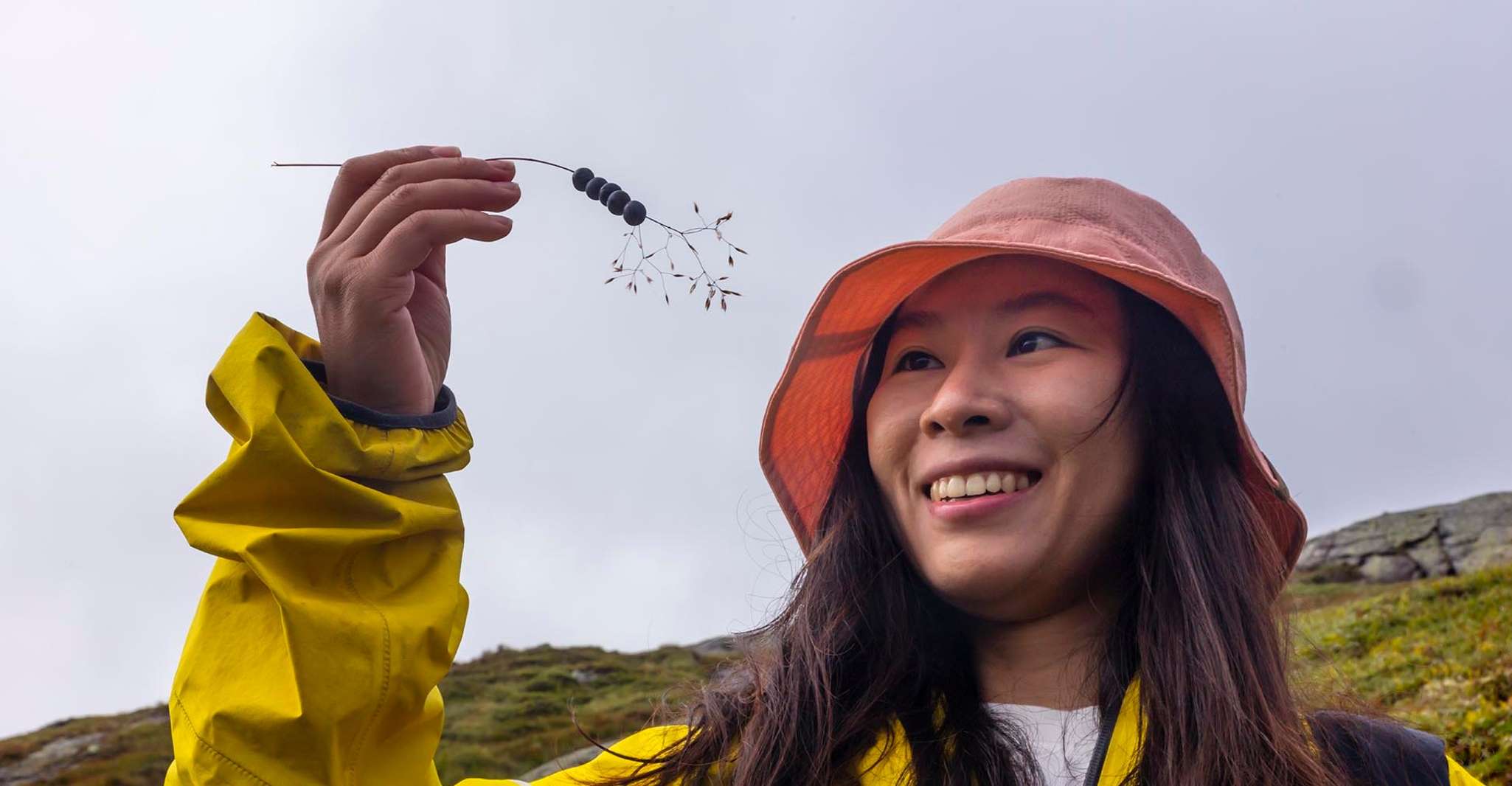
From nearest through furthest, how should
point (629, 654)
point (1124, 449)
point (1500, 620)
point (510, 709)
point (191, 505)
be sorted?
point (191, 505)
point (1124, 449)
point (1500, 620)
point (510, 709)
point (629, 654)

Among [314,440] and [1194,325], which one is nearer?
[314,440]

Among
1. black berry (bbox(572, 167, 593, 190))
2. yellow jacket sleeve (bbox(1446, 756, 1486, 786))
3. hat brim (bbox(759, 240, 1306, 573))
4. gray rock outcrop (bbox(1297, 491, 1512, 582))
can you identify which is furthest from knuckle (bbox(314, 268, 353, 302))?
gray rock outcrop (bbox(1297, 491, 1512, 582))

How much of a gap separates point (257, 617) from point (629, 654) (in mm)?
28908

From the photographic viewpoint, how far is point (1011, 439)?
8.78ft

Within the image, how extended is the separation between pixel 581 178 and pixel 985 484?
1.19 m

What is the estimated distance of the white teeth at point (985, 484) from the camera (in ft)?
8.75

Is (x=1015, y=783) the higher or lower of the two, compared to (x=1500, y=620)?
higher

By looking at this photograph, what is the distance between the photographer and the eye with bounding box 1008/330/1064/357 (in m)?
2.82

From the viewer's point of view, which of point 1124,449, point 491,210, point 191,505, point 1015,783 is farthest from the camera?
point 1124,449

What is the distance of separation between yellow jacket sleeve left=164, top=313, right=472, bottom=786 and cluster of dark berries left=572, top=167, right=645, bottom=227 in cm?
66

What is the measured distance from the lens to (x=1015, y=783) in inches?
100

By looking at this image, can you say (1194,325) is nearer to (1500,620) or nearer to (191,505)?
(191,505)

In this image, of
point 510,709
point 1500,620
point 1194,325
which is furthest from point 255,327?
point 510,709

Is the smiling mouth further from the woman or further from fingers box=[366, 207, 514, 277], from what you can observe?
fingers box=[366, 207, 514, 277]
